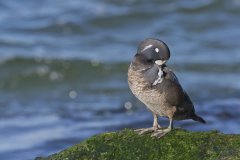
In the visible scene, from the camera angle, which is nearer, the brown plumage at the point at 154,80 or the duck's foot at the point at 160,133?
the brown plumage at the point at 154,80

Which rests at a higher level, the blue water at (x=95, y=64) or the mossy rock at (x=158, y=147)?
the blue water at (x=95, y=64)

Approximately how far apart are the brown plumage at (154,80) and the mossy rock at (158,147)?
0.15m

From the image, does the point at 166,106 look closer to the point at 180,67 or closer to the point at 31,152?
the point at 31,152

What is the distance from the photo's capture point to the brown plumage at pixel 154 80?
700 cm

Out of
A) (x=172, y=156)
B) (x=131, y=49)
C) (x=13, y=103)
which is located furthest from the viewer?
(x=131, y=49)

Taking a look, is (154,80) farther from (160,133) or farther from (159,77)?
(160,133)

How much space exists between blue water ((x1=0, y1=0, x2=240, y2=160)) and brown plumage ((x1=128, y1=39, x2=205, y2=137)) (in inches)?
199

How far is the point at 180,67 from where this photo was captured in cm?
1912

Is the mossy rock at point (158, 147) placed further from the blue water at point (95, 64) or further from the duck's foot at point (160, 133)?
the blue water at point (95, 64)

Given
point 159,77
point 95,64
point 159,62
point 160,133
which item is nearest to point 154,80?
point 159,77

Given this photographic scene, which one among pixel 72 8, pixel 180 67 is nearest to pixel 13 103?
pixel 180 67

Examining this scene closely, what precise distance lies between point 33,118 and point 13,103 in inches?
82.7

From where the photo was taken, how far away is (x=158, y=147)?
7.16m

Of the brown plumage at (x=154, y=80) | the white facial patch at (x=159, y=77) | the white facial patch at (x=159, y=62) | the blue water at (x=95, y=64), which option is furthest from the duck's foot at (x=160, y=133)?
the blue water at (x=95, y=64)
